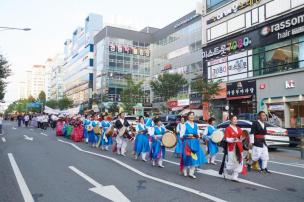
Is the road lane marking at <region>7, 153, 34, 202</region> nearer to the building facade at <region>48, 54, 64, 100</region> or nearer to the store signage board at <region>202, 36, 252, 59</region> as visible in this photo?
the store signage board at <region>202, 36, 252, 59</region>

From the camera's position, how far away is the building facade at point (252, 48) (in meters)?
28.5

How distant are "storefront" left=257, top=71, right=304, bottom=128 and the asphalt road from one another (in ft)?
55.5

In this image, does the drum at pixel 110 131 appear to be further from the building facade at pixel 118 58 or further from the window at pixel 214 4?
the building facade at pixel 118 58

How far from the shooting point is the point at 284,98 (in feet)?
93.7

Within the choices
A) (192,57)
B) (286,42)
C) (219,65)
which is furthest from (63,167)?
(192,57)

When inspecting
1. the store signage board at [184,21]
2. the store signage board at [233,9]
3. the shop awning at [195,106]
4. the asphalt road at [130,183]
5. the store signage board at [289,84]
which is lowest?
the asphalt road at [130,183]

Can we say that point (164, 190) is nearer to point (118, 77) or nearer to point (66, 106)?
point (118, 77)

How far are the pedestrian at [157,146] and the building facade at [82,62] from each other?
2925 inches

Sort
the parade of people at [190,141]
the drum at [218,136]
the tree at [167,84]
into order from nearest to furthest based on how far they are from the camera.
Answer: the parade of people at [190,141] → the drum at [218,136] → the tree at [167,84]

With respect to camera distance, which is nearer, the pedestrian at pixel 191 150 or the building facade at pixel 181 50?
the pedestrian at pixel 191 150

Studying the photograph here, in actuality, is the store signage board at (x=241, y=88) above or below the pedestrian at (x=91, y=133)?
above

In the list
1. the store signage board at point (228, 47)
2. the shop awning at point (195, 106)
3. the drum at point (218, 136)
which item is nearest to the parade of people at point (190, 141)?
the drum at point (218, 136)

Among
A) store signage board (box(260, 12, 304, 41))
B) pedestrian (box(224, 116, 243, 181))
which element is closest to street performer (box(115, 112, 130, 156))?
pedestrian (box(224, 116, 243, 181))

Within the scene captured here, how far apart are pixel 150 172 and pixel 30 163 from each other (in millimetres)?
4230
